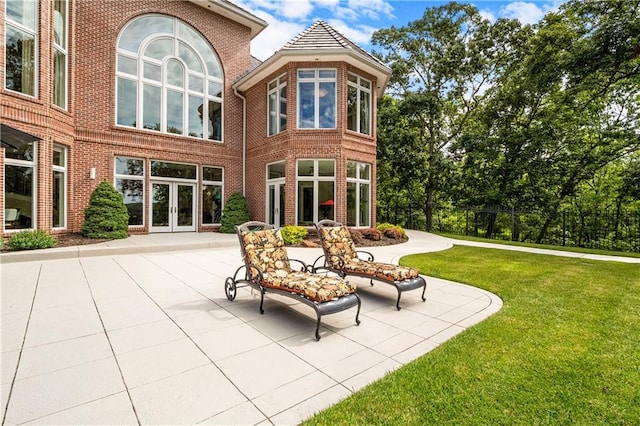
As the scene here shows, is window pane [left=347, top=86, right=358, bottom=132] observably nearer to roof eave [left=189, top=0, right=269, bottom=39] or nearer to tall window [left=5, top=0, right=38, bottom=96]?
roof eave [left=189, top=0, right=269, bottom=39]

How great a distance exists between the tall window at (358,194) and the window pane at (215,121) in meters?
6.49

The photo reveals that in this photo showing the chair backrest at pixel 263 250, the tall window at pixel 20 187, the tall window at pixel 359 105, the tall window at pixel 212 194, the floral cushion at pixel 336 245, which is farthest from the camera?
the tall window at pixel 212 194

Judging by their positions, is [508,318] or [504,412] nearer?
[504,412]

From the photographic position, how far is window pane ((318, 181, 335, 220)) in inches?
490

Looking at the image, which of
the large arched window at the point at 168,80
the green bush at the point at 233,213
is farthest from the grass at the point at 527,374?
the large arched window at the point at 168,80

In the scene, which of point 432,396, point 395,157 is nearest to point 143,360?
point 432,396

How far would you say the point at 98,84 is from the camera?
465 inches

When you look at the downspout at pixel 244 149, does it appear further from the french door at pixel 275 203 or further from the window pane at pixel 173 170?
the window pane at pixel 173 170

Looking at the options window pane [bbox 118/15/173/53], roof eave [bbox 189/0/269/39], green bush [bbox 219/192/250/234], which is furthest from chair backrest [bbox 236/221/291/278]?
roof eave [bbox 189/0/269/39]

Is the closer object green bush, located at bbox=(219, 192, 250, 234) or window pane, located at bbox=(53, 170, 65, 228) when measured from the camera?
window pane, located at bbox=(53, 170, 65, 228)

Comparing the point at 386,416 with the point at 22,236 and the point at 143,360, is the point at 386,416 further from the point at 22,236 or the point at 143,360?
the point at 22,236

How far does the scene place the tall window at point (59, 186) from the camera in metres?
10.3

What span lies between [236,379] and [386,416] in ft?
4.16

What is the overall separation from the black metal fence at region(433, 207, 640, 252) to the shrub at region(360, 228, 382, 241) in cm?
599
